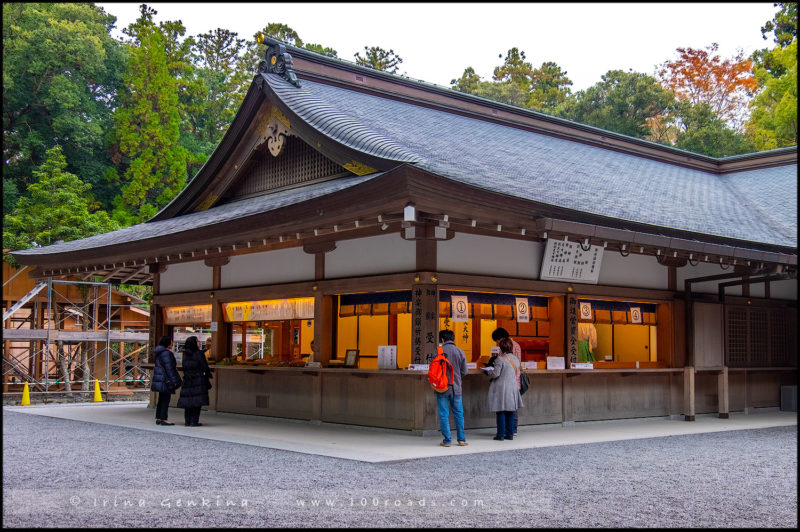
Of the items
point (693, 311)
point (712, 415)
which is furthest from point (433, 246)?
point (712, 415)

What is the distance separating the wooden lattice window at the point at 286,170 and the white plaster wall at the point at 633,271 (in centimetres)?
489

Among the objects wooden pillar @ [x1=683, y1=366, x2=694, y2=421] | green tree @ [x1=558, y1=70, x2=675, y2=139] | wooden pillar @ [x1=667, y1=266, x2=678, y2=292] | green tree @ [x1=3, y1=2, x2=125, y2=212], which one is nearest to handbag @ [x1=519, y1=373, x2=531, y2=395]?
wooden pillar @ [x1=683, y1=366, x2=694, y2=421]

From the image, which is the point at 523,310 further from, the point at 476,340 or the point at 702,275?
the point at 702,275

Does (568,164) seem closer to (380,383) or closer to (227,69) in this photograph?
(380,383)

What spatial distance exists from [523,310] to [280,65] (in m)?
7.22

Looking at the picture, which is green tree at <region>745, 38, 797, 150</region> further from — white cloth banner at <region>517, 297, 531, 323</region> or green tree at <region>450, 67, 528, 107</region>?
green tree at <region>450, 67, 528, 107</region>

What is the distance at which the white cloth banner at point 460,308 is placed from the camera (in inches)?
470

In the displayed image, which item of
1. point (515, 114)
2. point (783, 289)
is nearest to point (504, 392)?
point (783, 289)

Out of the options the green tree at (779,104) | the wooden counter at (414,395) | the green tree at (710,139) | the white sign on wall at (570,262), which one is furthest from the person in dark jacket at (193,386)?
the green tree at (710,139)

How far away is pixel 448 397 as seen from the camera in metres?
10.7

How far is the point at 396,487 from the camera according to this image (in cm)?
727

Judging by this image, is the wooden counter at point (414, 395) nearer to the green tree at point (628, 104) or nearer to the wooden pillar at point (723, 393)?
the wooden pillar at point (723, 393)

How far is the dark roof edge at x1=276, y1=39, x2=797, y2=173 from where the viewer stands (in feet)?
55.8

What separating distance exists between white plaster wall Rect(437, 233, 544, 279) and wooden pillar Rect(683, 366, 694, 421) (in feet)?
13.5
